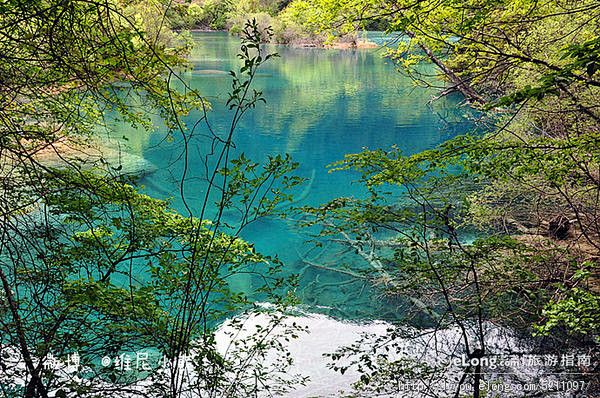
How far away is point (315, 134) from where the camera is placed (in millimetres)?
17422

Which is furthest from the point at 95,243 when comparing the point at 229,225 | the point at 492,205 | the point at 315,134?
the point at 315,134

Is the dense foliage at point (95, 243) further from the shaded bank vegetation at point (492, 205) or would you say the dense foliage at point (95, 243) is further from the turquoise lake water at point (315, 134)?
the shaded bank vegetation at point (492, 205)

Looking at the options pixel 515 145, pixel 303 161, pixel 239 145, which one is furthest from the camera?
pixel 239 145

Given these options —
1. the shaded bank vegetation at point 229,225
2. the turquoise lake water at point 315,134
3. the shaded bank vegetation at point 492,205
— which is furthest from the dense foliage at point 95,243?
the shaded bank vegetation at point 492,205

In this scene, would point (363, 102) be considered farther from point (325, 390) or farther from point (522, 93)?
point (522, 93)

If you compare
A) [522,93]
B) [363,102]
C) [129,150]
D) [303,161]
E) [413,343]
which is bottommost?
[413,343]

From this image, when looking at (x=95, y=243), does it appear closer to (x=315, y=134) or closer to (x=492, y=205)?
(x=492, y=205)

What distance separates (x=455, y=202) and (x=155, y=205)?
335 inches

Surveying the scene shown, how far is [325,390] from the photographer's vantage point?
5465 millimetres

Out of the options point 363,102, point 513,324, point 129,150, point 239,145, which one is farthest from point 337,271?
point 363,102

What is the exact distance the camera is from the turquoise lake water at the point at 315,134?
8297 millimetres

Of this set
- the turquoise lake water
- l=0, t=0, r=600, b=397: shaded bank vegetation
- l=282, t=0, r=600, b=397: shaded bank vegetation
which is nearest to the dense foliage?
l=0, t=0, r=600, b=397: shaded bank vegetation

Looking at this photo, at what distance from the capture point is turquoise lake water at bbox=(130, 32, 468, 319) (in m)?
8.30

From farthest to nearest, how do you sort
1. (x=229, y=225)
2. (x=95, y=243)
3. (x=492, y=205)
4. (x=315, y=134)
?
(x=315, y=134)
(x=492, y=205)
(x=229, y=225)
(x=95, y=243)
